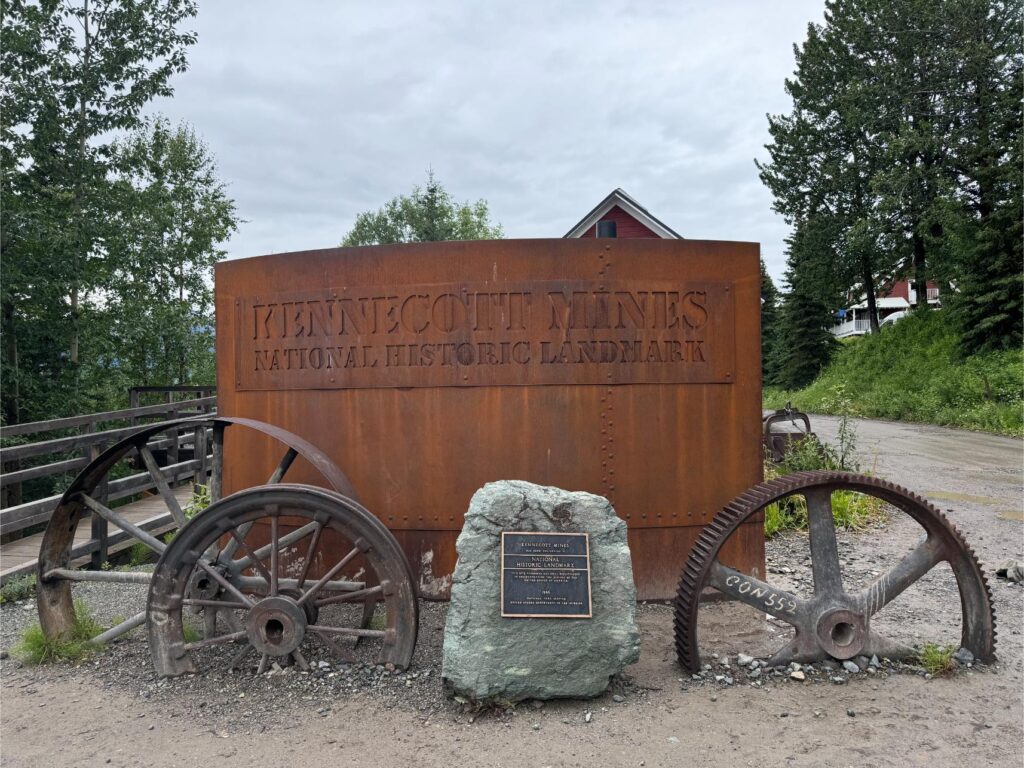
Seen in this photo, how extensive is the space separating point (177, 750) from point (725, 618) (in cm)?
329

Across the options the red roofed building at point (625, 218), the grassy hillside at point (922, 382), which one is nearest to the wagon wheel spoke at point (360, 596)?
the grassy hillside at point (922, 382)

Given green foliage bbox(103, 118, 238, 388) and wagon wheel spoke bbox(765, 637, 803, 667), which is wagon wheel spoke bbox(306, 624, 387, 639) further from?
green foliage bbox(103, 118, 238, 388)

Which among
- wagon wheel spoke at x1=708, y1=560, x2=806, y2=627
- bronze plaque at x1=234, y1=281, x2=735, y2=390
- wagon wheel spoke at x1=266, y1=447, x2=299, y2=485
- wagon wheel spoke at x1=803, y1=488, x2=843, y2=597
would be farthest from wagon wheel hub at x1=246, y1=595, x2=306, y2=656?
wagon wheel spoke at x1=803, y1=488, x2=843, y2=597

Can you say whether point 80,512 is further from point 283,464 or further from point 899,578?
point 899,578

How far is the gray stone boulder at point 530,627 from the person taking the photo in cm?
354

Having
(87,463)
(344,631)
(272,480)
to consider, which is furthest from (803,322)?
(344,631)

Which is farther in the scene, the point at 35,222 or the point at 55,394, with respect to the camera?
the point at 55,394

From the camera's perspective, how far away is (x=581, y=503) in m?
3.91

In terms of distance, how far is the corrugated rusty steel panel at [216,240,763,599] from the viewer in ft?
16.2

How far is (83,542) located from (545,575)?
225 inches

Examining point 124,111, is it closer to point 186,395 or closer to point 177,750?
point 186,395

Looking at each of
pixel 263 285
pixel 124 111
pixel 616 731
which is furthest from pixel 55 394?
pixel 616 731

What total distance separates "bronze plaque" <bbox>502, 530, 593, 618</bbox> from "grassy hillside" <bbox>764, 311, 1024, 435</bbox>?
11.2 metres

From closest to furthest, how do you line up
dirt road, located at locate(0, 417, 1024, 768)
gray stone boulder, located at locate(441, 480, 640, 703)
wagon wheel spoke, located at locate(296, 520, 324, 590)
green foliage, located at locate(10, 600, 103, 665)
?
1. dirt road, located at locate(0, 417, 1024, 768)
2. gray stone boulder, located at locate(441, 480, 640, 703)
3. wagon wheel spoke, located at locate(296, 520, 324, 590)
4. green foliage, located at locate(10, 600, 103, 665)
